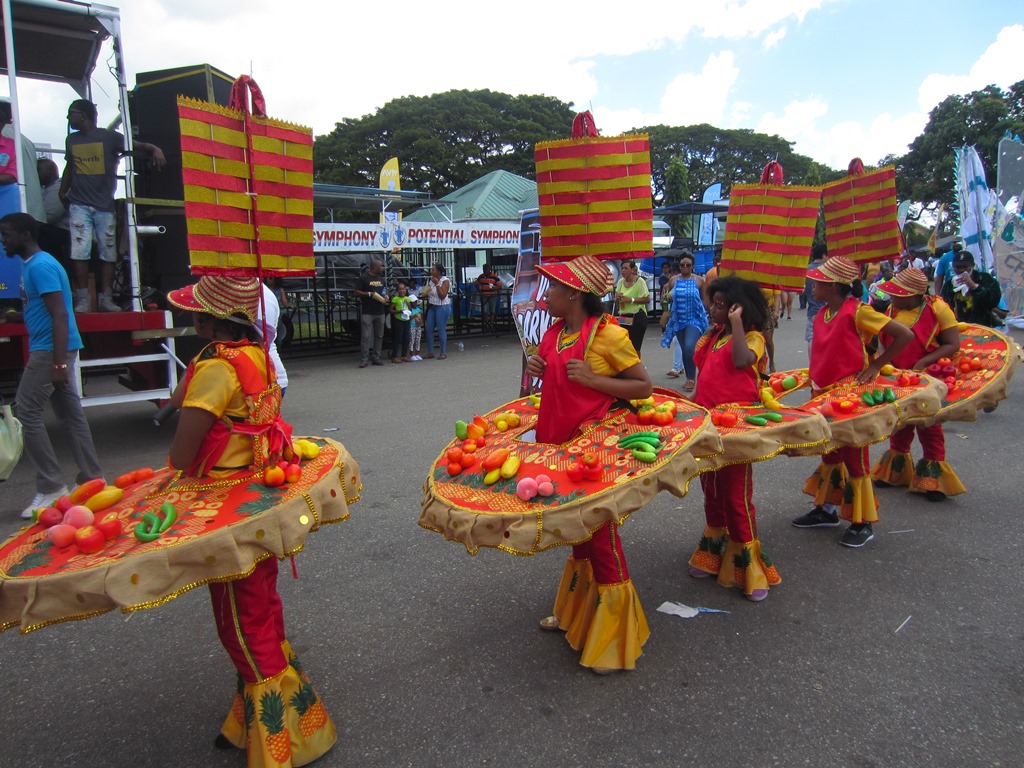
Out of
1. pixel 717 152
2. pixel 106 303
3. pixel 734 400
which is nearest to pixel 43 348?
pixel 106 303

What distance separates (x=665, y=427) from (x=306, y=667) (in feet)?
6.28

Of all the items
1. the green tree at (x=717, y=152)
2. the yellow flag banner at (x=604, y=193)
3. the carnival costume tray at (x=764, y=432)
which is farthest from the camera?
the green tree at (x=717, y=152)

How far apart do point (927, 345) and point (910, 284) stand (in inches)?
18.5

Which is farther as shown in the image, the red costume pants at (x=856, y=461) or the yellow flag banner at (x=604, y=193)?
the red costume pants at (x=856, y=461)

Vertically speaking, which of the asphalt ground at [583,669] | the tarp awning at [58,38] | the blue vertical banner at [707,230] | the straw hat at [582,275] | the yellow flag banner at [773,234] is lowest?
the asphalt ground at [583,669]

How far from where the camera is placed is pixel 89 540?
2021 millimetres

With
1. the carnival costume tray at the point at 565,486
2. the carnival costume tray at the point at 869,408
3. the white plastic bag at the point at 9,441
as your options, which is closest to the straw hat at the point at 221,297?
the carnival costume tray at the point at 565,486

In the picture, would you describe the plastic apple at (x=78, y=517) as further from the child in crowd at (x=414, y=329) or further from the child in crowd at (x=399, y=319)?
the child in crowd at (x=414, y=329)

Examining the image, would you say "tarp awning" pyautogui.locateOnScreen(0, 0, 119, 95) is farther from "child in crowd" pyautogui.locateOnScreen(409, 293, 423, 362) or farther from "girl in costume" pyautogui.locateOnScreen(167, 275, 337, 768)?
"child in crowd" pyautogui.locateOnScreen(409, 293, 423, 362)

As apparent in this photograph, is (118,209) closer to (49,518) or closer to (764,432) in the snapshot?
(49,518)

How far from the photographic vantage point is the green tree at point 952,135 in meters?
29.1

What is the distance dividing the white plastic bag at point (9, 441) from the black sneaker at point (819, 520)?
554 centimetres

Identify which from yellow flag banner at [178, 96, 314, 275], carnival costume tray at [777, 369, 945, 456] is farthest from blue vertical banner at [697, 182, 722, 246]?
yellow flag banner at [178, 96, 314, 275]

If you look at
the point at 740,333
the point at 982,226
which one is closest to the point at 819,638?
the point at 740,333
